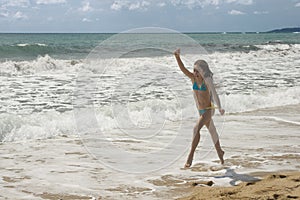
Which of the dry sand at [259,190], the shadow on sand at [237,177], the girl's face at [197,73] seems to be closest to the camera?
the dry sand at [259,190]

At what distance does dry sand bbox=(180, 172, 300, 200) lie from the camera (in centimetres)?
415

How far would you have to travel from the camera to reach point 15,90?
13281 millimetres

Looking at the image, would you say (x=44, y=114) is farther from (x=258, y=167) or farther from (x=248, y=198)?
(x=248, y=198)

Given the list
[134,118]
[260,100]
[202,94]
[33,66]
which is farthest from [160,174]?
[33,66]

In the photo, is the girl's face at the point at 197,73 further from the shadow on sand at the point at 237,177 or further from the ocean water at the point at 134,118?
the shadow on sand at the point at 237,177

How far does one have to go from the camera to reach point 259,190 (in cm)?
436

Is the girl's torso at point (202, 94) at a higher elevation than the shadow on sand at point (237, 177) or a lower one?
higher

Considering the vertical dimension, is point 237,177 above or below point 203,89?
below

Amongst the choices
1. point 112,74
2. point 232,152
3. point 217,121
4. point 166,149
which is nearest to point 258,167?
point 232,152

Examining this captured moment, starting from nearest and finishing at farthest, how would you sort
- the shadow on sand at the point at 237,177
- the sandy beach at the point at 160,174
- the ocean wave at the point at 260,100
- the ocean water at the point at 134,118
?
the sandy beach at the point at 160,174
the shadow on sand at the point at 237,177
the ocean water at the point at 134,118
the ocean wave at the point at 260,100

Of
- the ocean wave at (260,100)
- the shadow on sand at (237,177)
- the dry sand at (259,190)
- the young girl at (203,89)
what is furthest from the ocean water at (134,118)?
the dry sand at (259,190)

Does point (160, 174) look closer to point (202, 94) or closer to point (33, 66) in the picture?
point (202, 94)

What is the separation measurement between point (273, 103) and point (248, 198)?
28.4 feet

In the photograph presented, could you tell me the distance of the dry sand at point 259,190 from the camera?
4.15 meters
